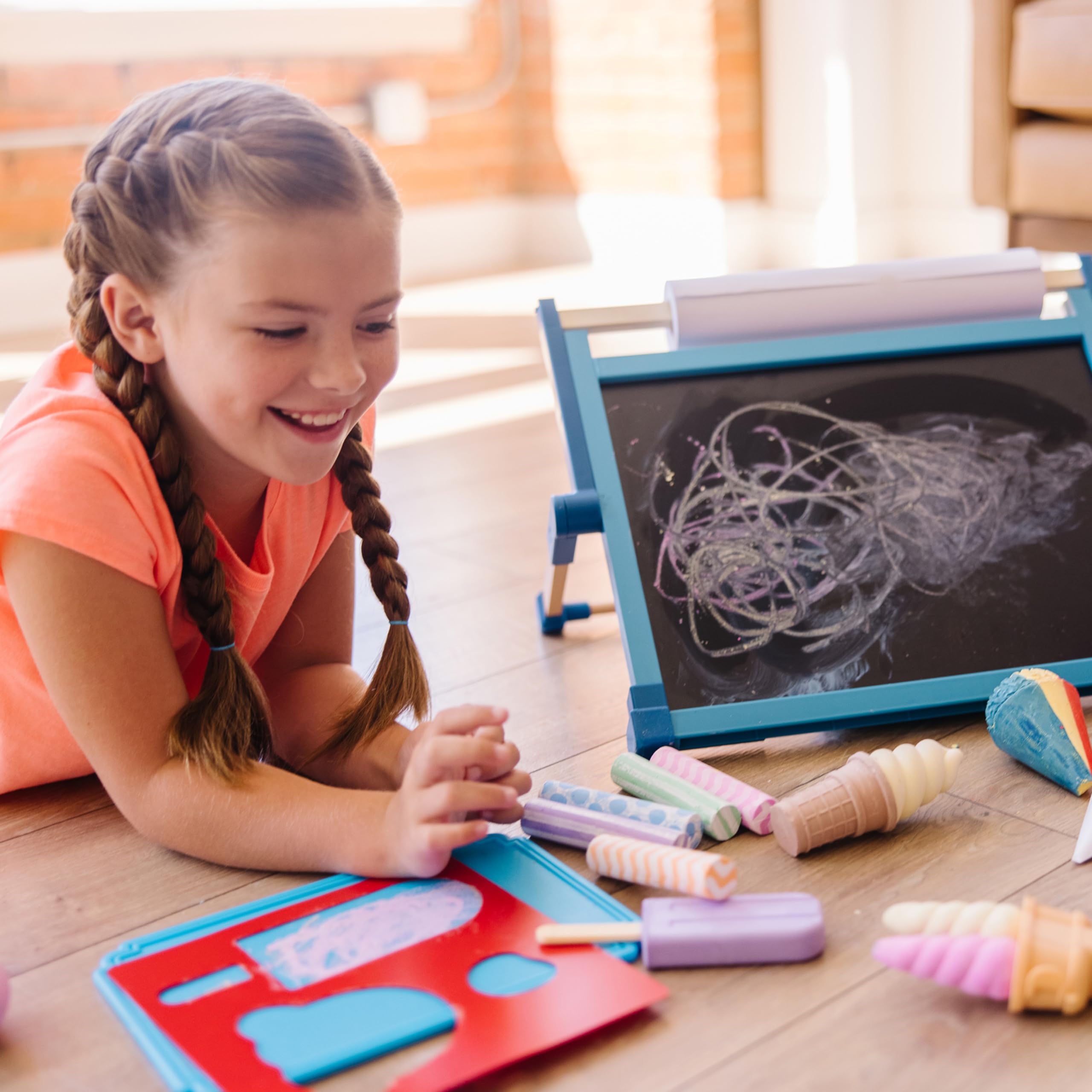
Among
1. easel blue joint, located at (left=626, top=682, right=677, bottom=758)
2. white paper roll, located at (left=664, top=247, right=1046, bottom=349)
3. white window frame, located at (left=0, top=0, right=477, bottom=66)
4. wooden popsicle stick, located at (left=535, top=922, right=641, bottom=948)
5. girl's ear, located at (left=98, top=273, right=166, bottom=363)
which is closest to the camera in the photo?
wooden popsicle stick, located at (left=535, top=922, right=641, bottom=948)

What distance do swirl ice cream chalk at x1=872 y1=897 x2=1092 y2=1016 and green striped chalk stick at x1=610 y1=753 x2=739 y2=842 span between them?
19 centimetres

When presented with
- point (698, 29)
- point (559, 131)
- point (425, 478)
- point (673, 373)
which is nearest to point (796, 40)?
point (698, 29)

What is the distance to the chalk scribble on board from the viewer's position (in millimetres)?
1022

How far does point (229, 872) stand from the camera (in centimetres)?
87

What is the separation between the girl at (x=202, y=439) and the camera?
0.80m

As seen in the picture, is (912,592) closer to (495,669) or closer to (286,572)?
(495,669)

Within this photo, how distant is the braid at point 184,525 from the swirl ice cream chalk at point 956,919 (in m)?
0.42

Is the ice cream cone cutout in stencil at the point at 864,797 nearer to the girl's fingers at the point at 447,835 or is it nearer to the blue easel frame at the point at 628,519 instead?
the blue easel frame at the point at 628,519

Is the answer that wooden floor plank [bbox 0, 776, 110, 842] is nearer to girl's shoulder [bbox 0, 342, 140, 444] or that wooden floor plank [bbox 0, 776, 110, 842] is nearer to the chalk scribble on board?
girl's shoulder [bbox 0, 342, 140, 444]

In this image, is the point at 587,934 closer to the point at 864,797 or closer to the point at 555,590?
the point at 864,797

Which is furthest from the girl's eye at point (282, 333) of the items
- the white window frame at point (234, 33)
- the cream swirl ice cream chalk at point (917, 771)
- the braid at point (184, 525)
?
the white window frame at point (234, 33)

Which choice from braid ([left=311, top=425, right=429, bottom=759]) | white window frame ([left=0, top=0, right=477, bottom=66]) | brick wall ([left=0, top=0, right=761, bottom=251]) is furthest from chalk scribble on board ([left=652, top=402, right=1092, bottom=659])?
white window frame ([left=0, top=0, right=477, bottom=66])

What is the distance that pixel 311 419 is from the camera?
0.86m

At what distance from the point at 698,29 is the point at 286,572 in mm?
2631
